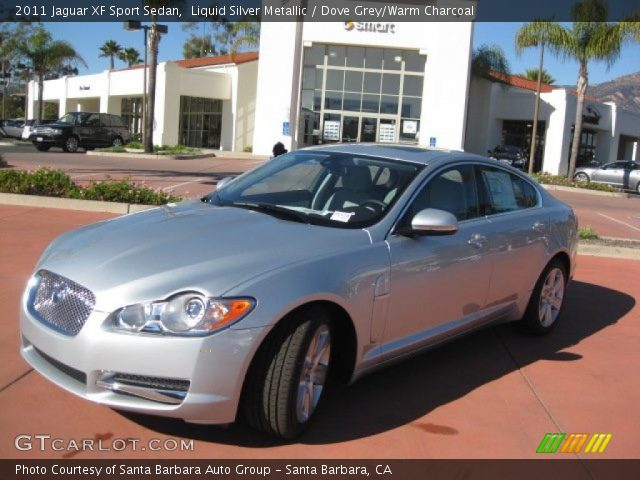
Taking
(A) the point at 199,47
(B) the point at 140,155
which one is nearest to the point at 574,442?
(B) the point at 140,155

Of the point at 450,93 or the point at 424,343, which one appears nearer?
the point at 424,343

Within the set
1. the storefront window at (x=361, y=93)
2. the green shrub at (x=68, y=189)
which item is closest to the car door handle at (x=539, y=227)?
the green shrub at (x=68, y=189)

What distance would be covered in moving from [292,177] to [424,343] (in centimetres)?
151

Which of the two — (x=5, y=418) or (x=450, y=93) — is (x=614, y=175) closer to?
(x=450, y=93)

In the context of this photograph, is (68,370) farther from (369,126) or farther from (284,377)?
(369,126)

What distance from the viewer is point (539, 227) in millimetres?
5633

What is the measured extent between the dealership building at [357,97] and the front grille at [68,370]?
25.8 m

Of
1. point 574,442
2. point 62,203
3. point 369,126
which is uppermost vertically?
point 369,126

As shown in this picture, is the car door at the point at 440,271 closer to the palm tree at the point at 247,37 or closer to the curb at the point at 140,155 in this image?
the curb at the point at 140,155

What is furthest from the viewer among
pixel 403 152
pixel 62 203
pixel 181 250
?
pixel 62 203

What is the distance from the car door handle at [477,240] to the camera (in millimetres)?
4750

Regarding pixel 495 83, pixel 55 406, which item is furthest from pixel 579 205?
pixel 495 83

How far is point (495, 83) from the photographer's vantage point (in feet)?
135

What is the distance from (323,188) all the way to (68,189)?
309 inches
